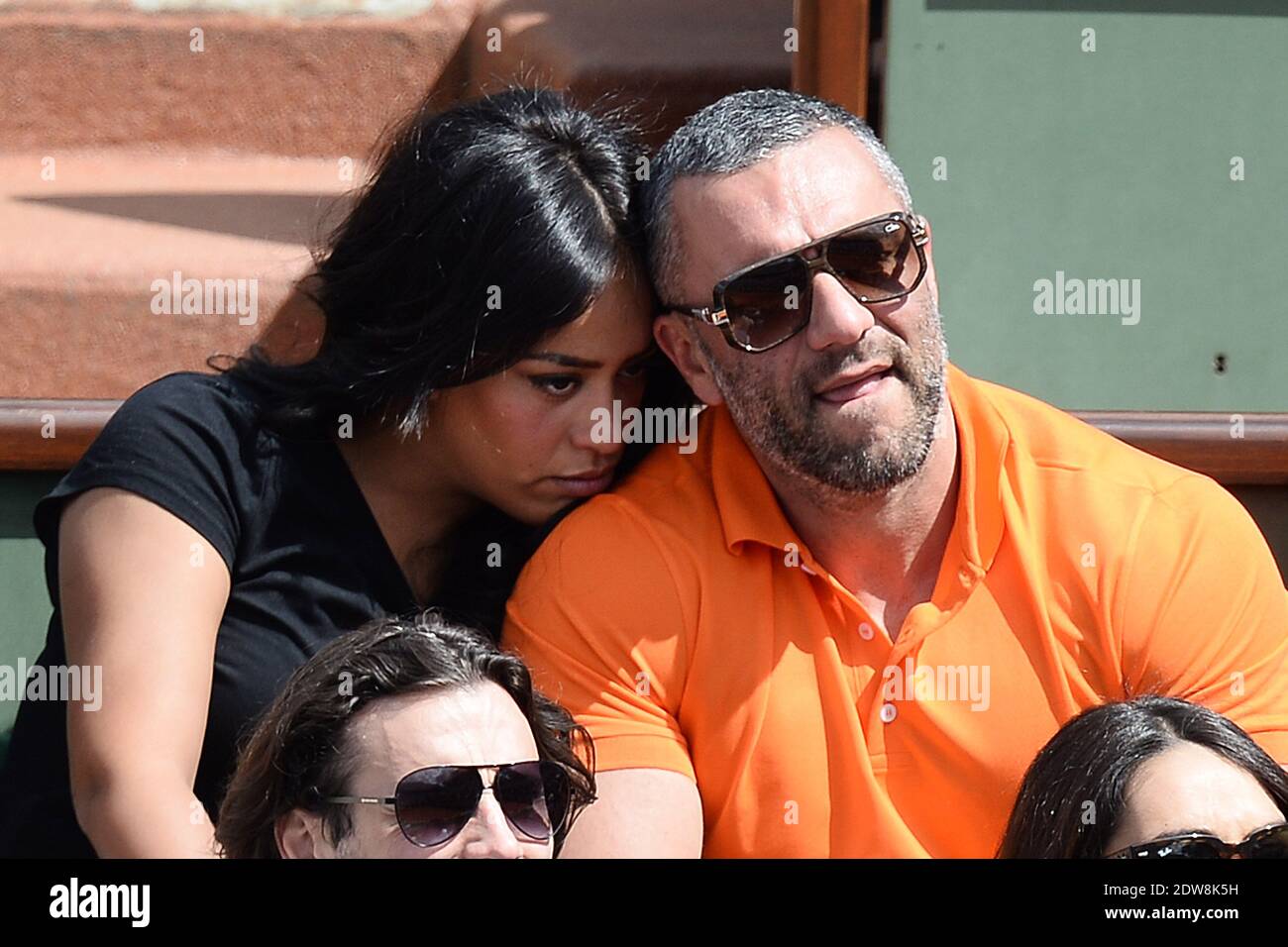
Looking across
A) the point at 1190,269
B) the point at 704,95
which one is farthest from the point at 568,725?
the point at 704,95

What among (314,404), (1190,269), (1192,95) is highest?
(1192,95)

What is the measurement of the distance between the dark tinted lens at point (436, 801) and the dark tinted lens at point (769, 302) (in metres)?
0.79

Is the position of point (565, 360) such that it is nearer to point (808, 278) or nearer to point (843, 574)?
point (808, 278)

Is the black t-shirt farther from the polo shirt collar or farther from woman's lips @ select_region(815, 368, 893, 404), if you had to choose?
woman's lips @ select_region(815, 368, 893, 404)

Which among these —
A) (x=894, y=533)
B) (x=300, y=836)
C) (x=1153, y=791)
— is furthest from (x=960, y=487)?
(x=300, y=836)

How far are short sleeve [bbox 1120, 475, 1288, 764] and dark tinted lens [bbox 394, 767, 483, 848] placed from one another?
0.91 meters

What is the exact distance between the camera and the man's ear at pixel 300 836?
184cm

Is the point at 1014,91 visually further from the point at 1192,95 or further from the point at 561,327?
the point at 561,327

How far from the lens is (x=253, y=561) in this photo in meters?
2.41

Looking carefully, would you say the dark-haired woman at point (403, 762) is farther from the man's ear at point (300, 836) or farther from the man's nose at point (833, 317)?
the man's nose at point (833, 317)

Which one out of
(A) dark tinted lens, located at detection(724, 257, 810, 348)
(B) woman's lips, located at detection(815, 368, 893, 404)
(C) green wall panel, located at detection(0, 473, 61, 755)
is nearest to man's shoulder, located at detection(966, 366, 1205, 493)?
(B) woman's lips, located at detection(815, 368, 893, 404)

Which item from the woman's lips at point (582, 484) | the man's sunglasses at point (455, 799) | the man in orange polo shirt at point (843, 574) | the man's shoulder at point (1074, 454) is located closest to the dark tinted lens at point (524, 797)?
the man's sunglasses at point (455, 799)

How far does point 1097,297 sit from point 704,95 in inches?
39.8

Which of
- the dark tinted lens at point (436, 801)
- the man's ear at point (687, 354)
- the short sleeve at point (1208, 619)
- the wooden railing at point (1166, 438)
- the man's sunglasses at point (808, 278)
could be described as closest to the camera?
the dark tinted lens at point (436, 801)
